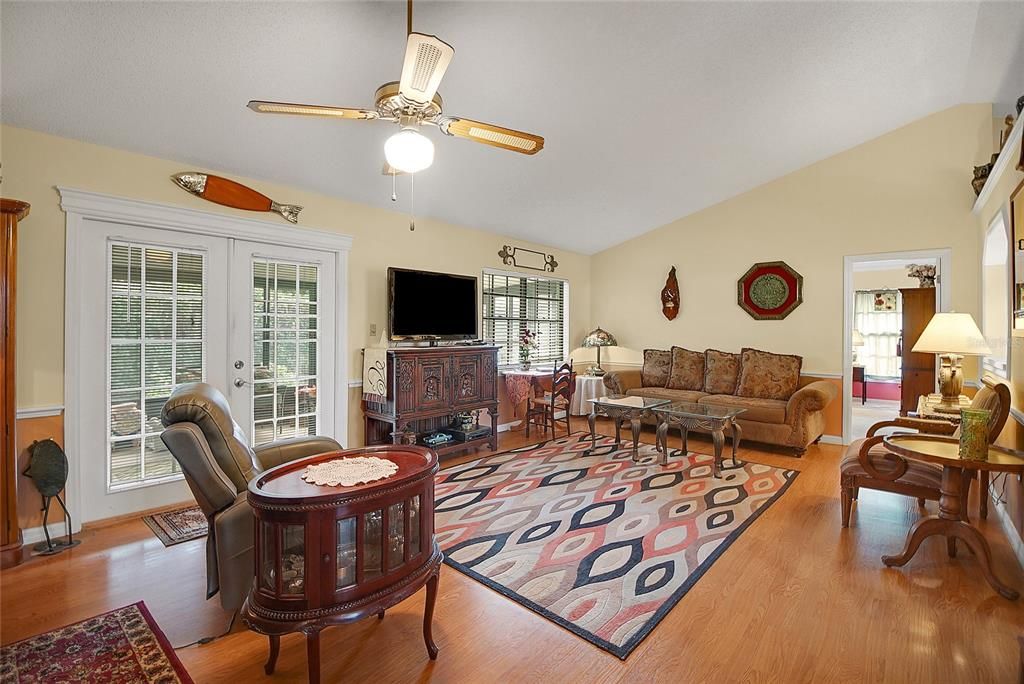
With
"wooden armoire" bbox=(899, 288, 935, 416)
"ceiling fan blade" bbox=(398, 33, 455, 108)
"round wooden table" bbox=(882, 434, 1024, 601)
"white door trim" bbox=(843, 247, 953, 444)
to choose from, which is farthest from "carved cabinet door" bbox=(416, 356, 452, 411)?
"wooden armoire" bbox=(899, 288, 935, 416)

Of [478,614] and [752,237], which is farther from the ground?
[752,237]

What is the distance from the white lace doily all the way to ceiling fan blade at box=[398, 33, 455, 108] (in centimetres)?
151

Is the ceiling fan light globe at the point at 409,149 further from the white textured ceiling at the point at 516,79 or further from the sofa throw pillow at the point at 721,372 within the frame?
the sofa throw pillow at the point at 721,372

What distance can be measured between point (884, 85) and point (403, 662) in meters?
5.18

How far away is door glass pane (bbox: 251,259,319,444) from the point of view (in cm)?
371

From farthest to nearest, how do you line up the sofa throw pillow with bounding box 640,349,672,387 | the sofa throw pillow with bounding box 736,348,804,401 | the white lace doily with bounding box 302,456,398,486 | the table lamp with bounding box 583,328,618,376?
the table lamp with bounding box 583,328,618,376
the sofa throw pillow with bounding box 640,349,672,387
the sofa throw pillow with bounding box 736,348,804,401
the white lace doily with bounding box 302,456,398,486

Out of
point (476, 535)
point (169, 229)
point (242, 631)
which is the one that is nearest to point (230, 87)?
point (169, 229)

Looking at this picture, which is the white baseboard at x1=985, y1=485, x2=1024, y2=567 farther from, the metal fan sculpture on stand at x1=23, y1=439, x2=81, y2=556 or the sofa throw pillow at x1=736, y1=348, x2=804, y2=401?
the metal fan sculpture on stand at x1=23, y1=439, x2=81, y2=556

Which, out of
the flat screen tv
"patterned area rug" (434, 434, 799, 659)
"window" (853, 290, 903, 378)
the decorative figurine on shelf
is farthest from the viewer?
"window" (853, 290, 903, 378)

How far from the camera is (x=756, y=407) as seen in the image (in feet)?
15.8

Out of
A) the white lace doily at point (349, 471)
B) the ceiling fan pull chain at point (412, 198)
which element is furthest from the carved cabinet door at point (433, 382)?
the white lace doily at point (349, 471)

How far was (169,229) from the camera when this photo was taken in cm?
325

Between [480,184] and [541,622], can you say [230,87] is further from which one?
[541,622]

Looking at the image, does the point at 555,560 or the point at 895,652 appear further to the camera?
the point at 555,560
